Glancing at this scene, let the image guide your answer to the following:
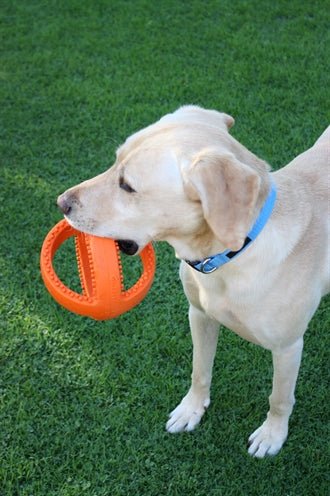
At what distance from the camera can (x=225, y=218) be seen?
2.35 m

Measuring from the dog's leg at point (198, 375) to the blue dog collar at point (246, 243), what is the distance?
615 millimetres

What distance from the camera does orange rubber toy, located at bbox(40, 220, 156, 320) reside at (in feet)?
9.25

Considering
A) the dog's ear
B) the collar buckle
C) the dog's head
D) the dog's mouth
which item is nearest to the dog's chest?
the collar buckle

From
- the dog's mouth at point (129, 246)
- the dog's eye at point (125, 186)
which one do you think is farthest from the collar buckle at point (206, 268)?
the dog's eye at point (125, 186)

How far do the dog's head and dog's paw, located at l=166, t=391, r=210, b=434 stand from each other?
1168mm

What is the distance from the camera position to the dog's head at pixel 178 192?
234 centimetres

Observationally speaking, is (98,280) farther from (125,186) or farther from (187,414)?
(187,414)

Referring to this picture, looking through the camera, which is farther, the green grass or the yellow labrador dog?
the green grass

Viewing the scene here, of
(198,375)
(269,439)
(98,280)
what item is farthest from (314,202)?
(269,439)

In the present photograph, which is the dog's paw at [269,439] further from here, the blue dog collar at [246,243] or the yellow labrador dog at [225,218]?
the blue dog collar at [246,243]

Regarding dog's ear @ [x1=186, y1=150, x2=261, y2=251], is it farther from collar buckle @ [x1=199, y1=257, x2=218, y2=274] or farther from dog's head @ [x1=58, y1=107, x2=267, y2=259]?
collar buckle @ [x1=199, y1=257, x2=218, y2=274]

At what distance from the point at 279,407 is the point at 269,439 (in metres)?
0.20

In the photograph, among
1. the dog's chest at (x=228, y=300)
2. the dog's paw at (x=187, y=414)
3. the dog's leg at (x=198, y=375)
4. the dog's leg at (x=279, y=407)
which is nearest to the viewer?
the dog's chest at (x=228, y=300)

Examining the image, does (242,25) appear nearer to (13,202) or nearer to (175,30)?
(175,30)
